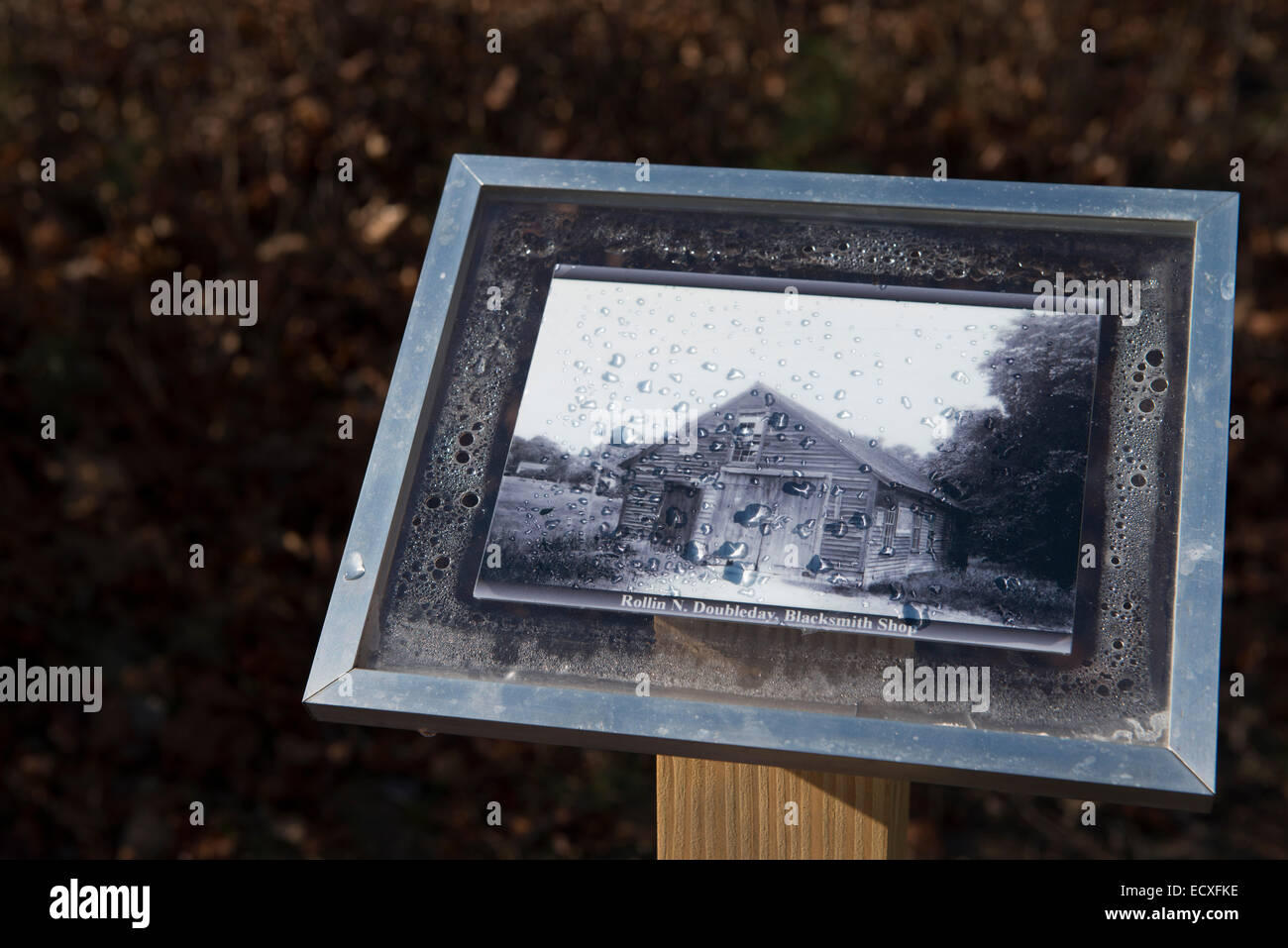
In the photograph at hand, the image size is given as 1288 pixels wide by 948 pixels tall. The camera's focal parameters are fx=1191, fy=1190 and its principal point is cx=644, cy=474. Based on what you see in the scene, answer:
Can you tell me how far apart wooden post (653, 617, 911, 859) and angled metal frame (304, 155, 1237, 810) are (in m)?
0.28

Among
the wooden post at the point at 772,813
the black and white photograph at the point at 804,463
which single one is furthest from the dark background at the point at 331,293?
the black and white photograph at the point at 804,463

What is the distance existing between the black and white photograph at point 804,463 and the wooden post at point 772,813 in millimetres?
307

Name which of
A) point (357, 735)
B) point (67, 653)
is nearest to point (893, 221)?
point (357, 735)

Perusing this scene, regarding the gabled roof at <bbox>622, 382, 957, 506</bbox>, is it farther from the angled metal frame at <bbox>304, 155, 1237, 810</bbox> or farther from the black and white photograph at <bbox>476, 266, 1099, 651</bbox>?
the angled metal frame at <bbox>304, 155, 1237, 810</bbox>

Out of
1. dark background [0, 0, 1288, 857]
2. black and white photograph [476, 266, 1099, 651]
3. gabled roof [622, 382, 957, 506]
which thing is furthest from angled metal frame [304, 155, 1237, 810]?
dark background [0, 0, 1288, 857]

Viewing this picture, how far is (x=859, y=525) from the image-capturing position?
4.16 ft

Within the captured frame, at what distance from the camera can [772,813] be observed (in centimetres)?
146

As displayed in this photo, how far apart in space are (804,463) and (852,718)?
30cm

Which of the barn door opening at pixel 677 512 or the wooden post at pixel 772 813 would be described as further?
the wooden post at pixel 772 813

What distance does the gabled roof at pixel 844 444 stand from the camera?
129 cm

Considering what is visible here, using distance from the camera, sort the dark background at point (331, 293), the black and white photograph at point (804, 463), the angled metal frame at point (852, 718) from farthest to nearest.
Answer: the dark background at point (331, 293), the black and white photograph at point (804, 463), the angled metal frame at point (852, 718)

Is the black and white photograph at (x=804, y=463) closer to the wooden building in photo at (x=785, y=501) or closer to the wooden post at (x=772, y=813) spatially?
the wooden building in photo at (x=785, y=501)

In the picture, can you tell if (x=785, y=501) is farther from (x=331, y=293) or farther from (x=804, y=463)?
(x=331, y=293)

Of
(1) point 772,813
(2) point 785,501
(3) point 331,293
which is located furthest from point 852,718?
(3) point 331,293
